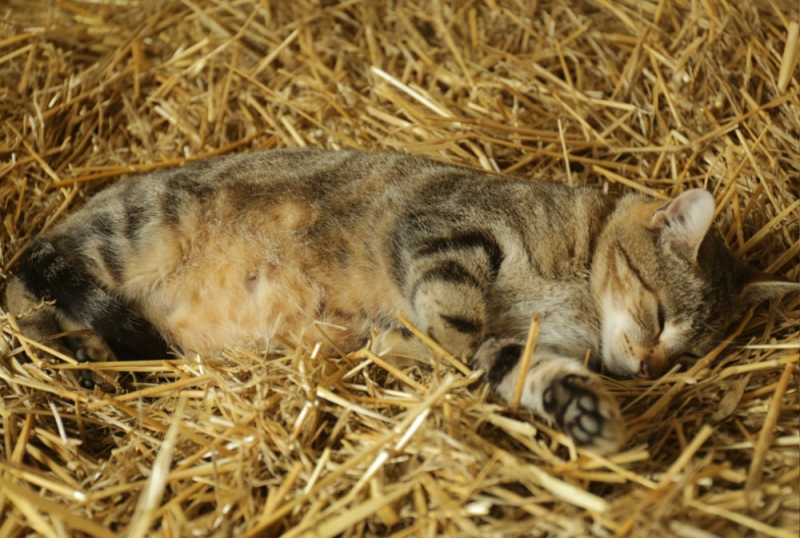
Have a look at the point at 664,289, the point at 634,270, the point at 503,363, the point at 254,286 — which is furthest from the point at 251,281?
the point at 664,289

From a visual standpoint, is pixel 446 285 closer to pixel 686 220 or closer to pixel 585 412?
pixel 585 412

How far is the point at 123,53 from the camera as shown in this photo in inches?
144

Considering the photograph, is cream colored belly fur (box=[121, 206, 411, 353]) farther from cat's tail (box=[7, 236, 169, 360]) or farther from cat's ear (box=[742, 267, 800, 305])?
cat's ear (box=[742, 267, 800, 305])

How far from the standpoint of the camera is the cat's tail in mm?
2533

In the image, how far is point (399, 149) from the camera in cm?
339

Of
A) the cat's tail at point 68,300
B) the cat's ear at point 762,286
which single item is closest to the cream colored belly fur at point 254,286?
the cat's tail at point 68,300

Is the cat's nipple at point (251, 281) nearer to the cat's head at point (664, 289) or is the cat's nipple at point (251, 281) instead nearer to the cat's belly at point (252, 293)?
the cat's belly at point (252, 293)

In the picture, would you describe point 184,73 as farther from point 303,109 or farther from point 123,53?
point 303,109

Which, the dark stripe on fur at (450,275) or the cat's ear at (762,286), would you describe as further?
the cat's ear at (762,286)

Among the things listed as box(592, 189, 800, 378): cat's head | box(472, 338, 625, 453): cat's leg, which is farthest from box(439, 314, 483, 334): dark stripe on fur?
box(592, 189, 800, 378): cat's head

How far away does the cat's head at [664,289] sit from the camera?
2400 millimetres

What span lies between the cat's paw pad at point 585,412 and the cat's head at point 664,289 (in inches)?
18.4

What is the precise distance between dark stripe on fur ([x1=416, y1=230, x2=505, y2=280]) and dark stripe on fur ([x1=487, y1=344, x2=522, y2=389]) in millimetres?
288

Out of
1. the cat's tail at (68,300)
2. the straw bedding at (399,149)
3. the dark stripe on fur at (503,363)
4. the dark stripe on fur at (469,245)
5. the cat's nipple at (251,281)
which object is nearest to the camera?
the straw bedding at (399,149)
